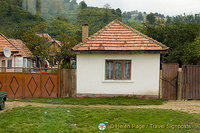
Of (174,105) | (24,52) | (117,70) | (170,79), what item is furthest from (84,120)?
(24,52)

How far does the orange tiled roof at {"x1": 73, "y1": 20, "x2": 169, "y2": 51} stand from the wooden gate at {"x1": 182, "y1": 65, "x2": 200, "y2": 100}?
1.81m

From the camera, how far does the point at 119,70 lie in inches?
533

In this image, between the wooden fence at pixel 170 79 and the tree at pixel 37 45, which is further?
the tree at pixel 37 45

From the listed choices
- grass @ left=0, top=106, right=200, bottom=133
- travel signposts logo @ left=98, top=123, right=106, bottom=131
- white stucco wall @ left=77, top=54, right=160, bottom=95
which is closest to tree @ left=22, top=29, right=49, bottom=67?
white stucco wall @ left=77, top=54, right=160, bottom=95

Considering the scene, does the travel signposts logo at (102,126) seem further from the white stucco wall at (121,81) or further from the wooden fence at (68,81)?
the wooden fence at (68,81)

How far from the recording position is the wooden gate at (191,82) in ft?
43.5

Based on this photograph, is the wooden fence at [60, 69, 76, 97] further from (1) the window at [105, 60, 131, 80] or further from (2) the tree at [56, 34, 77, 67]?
(2) the tree at [56, 34, 77, 67]

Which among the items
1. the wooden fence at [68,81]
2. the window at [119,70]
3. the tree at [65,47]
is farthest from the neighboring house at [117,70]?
the tree at [65,47]

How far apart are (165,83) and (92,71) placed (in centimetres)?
426

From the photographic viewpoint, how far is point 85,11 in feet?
219

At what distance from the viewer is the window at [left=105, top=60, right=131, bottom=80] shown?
13.5 metres

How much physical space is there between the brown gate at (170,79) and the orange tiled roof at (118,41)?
1.14m

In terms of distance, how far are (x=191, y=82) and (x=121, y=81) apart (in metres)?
3.98

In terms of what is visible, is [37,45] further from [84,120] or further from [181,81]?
[84,120]
